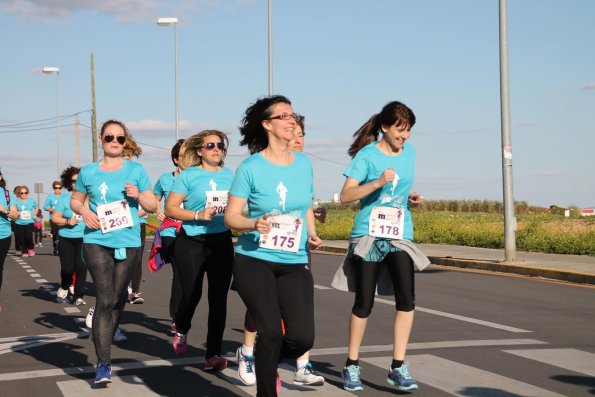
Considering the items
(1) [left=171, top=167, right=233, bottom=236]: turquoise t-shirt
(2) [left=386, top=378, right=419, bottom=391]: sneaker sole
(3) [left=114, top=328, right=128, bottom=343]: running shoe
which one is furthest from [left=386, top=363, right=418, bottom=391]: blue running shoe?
(3) [left=114, top=328, right=128, bottom=343]: running shoe

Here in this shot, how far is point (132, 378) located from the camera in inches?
314

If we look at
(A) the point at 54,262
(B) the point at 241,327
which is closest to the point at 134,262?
(B) the point at 241,327

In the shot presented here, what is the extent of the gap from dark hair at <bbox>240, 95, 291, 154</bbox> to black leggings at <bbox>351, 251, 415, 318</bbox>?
1.34m

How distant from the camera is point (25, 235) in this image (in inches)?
1095

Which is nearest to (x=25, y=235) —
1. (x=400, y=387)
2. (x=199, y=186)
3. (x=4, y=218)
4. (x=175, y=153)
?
(x=4, y=218)

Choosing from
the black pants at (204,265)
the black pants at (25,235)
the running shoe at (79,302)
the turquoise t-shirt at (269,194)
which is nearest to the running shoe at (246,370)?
the black pants at (204,265)

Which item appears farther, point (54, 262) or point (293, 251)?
point (54, 262)

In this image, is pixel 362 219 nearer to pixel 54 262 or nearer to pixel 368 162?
pixel 368 162

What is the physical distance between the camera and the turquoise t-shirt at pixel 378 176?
7.40 metres

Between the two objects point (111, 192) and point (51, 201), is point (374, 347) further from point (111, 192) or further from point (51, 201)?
point (51, 201)

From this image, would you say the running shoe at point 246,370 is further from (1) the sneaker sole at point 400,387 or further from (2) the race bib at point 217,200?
(2) the race bib at point 217,200

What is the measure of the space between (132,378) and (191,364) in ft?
2.26

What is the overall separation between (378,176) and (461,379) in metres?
1.57

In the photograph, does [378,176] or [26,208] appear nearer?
[378,176]
